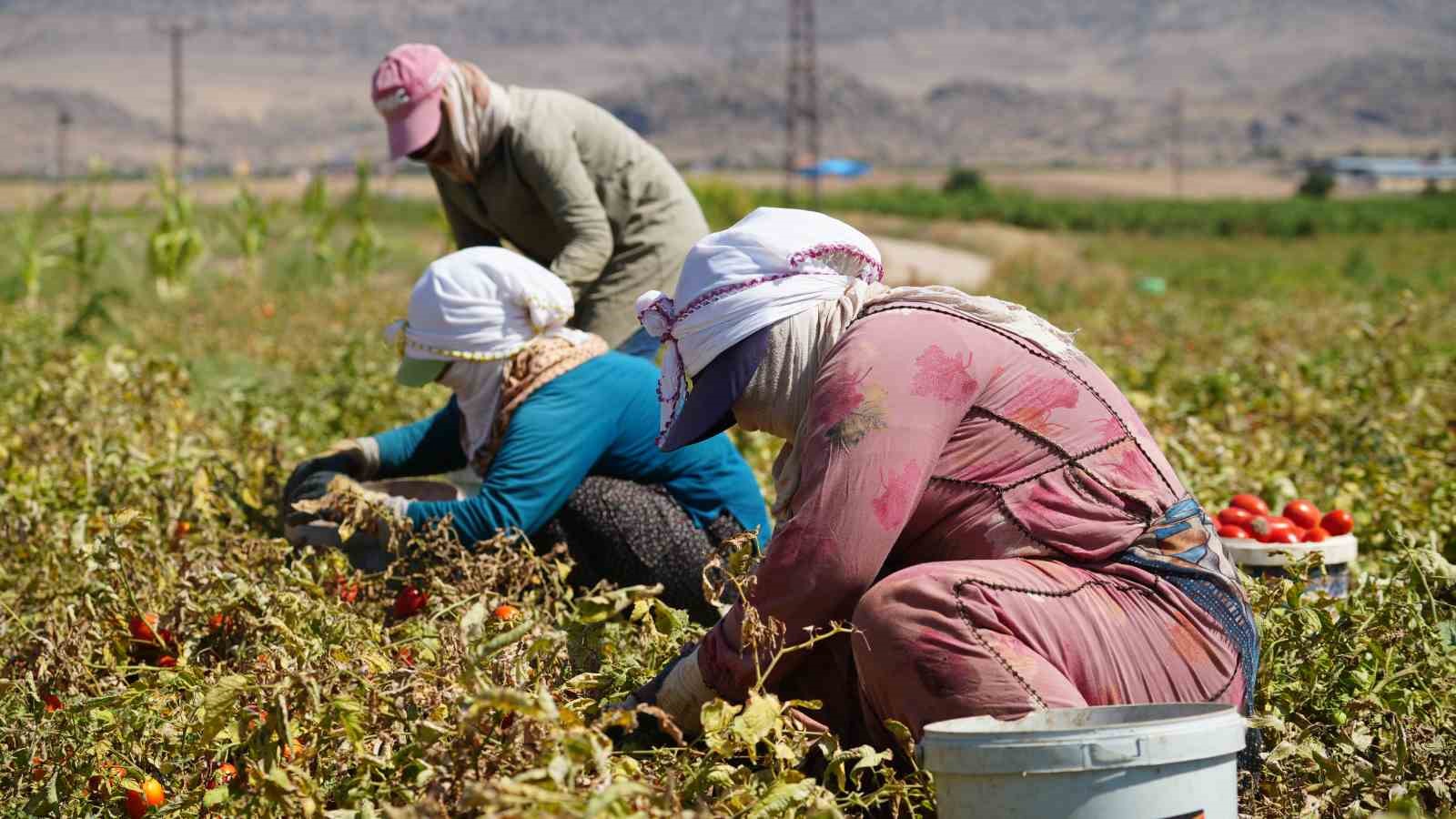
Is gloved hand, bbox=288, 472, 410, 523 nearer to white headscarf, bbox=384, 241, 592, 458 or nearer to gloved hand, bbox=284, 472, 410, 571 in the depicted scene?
gloved hand, bbox=284, 472, 410, 571

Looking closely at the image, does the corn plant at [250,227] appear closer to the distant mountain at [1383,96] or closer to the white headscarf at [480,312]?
the white headscarf at [480,312]

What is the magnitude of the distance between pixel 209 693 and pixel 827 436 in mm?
913

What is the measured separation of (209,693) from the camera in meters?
2.22

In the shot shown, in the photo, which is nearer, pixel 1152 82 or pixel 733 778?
pixel 733 778

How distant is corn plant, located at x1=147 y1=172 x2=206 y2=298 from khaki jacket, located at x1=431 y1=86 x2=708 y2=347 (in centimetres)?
862

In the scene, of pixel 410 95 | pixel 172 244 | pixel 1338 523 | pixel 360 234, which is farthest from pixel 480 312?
pixel 360 234

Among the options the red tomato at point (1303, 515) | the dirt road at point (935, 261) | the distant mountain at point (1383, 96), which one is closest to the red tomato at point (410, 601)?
the red tomato at point (1303, 515)

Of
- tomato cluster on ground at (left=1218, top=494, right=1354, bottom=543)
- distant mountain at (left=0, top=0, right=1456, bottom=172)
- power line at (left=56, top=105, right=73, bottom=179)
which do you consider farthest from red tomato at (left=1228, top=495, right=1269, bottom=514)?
distant mountain at (left=0, top=0, right=1456, bottom=172)

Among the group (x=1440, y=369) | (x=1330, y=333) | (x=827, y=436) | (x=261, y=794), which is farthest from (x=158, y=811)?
(x=1330, y=333)

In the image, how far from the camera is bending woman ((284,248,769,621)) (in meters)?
3.52

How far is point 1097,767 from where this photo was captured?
192cm

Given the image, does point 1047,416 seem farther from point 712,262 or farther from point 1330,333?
point 1330,333

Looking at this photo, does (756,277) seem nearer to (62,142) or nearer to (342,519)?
(342,519)

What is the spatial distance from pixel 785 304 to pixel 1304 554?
4.55ft
